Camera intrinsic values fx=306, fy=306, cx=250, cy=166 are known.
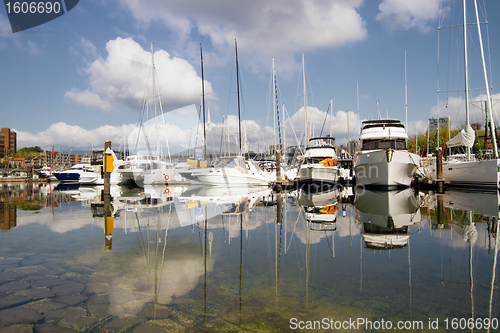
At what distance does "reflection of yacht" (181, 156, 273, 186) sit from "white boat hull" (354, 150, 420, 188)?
361 inches

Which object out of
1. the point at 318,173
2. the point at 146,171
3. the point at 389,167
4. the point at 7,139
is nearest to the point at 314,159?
the point at 318,173

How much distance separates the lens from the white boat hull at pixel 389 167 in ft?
65.9

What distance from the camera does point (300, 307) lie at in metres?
3.63

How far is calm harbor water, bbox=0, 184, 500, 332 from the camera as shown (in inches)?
132

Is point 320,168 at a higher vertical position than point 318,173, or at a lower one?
higher

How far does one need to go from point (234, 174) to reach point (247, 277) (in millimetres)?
22085

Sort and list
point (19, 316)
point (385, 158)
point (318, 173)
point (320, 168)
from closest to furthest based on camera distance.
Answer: point (19, 316), point (385, 158), point (320, 168), point (318, 173)

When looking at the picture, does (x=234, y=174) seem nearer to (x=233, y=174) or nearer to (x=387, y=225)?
(x=233, y=174)

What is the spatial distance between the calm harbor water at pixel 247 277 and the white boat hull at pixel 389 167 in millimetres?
11557

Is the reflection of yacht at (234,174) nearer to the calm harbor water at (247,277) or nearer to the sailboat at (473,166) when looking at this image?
the sailboat at (473,166)

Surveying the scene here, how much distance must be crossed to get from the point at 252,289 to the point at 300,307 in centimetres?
79

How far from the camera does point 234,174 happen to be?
26703mm

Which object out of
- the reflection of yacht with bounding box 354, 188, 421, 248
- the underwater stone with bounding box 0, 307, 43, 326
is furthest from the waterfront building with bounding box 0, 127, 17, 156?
the underwater stone with bounding box 0, 307, 43, 326

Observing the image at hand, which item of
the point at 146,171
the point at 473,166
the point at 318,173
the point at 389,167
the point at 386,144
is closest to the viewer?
the point at 389,167
